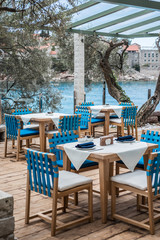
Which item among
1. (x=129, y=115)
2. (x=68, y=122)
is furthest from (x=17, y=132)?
(x=129, y=115)

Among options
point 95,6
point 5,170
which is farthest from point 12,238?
point 95,6

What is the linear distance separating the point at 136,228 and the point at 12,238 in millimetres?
1286

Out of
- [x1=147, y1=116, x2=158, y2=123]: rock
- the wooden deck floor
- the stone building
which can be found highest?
the stone building

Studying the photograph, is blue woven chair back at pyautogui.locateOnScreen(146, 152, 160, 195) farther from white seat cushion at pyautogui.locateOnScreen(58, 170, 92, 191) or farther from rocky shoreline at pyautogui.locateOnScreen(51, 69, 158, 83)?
rocky shoreline at pyautogui.locateOnScreen(51, 69, 158, 83)

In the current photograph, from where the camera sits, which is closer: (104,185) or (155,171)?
(155,171)

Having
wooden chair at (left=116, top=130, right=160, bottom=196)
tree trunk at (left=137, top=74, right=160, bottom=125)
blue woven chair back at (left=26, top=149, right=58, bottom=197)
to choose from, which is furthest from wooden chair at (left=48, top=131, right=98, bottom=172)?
tree trunk at (left=137, top=74, right=160, bottom=125)

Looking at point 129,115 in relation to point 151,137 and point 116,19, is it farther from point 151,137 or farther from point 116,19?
point 151,137

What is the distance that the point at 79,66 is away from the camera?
10727mm

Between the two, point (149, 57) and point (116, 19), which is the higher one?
point (116, 19)

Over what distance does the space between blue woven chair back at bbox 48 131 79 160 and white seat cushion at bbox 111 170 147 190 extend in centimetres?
103

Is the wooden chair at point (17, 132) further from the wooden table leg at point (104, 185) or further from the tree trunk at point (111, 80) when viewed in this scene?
the tree trunk at point (111, 80)

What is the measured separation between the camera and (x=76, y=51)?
1084 centimetres

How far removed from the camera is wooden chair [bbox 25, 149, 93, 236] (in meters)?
3.55

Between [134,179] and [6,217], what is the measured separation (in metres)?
1.38
